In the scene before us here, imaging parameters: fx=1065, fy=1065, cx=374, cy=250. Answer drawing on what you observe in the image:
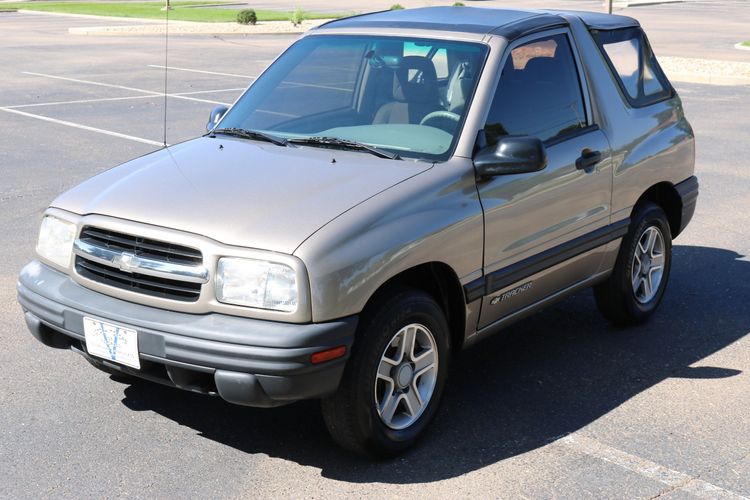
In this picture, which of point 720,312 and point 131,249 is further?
point 720,312

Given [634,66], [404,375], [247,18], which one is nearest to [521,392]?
[404,375]

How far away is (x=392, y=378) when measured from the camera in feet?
15.0

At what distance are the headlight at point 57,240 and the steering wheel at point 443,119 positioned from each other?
1.72 metres

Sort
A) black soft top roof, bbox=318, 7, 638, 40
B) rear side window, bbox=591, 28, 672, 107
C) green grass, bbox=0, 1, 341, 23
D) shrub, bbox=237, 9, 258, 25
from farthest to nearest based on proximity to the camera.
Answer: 1. green grass, bbox=0, 1, 341, 23
2. shrub, bbox=237, 9, 258, 25
3. rear side window, bbox=591, 28, 672, 107
4. black soft top roof, bbox=318, 7, 638, 40

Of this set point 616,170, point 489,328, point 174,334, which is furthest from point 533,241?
point 174,334

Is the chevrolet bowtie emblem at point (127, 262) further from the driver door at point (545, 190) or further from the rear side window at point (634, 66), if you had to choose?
the rear side window at point (634, 66)

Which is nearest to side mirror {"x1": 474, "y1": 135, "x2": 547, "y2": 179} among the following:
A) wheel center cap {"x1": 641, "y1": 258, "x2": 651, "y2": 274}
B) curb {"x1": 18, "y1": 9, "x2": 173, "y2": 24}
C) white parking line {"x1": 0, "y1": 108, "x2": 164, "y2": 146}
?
wheel center cap {"x1": 641, "y1": 258, "x2": 651, "y2": 274}

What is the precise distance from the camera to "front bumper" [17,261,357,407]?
4.02 m

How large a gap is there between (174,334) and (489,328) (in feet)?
5.40

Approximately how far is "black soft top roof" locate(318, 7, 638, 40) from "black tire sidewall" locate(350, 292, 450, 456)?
5.22ft

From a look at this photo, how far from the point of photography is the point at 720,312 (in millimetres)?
6711

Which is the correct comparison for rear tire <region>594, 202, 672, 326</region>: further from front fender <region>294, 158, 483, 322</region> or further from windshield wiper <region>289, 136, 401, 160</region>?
windshield wiper <region>289, 136, 401, 160</region>

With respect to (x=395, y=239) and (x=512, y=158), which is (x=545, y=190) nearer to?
(x=512, y=158)

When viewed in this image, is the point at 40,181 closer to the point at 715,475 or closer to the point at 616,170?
the point at 616,170
